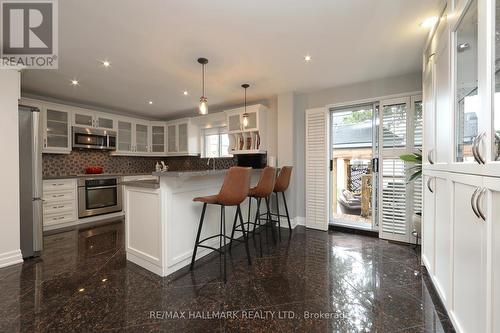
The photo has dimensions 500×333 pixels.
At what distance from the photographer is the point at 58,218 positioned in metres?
3.75

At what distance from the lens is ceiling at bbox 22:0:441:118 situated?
5.94 ft

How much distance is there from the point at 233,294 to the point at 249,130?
2824 millimetres

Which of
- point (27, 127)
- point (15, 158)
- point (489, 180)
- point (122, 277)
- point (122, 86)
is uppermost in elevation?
point (122, 86)

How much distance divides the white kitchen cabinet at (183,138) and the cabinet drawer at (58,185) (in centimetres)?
216

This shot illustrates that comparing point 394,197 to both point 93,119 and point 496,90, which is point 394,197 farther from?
point 93,119

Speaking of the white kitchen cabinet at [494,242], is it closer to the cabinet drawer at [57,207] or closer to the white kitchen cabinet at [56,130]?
the cabinet drawer at [57,207]

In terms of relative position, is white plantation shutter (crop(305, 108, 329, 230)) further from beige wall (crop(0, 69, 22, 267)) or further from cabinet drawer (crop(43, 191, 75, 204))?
cabinet drawer (crop(43, 191, 75, 204))

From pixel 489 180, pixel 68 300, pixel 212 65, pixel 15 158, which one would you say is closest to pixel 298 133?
pixel 212 65

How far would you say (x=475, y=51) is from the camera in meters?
1.18

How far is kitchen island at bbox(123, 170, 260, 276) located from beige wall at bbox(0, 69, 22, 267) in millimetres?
1269

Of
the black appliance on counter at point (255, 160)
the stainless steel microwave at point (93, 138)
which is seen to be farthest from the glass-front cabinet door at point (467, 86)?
the stainless steel microwave at point (93, 138)

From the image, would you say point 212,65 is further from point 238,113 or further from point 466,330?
point 466,330

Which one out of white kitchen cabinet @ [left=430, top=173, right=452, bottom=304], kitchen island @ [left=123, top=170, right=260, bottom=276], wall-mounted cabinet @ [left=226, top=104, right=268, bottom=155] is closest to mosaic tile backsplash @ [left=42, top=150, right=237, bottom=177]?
wall-mounted cabinet @ [left=226, top=104, right=268, bottom=155]

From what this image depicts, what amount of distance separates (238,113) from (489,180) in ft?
12.0
